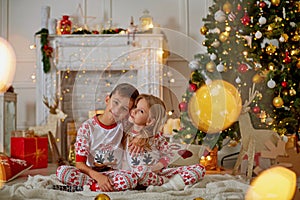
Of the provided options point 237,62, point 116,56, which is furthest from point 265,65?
point 116,56

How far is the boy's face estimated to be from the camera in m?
1.90

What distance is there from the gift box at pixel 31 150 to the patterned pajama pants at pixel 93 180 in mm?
1493

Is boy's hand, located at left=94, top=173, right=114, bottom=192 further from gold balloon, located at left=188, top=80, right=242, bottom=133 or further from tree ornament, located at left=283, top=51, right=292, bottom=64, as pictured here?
tree ornament, located at left=283, top=51, right=292, bottom=64

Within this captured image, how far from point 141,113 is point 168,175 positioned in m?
0.37

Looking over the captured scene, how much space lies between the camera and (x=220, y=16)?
10.4 feet

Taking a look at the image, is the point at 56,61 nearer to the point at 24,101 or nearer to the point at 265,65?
the point at 24,101

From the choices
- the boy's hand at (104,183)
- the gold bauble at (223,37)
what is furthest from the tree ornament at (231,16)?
the boy's hand at (104,183)

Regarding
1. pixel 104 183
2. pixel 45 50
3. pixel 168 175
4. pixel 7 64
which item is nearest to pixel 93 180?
pixel 104 183

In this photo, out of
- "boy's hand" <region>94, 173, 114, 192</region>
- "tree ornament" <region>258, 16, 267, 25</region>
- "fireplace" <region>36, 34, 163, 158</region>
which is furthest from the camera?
"fireplace" <region>36, 34, 163, 158</region>

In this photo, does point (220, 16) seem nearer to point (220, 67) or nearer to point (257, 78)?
point (220, 67)

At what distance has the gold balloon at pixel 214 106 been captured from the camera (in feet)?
10.0

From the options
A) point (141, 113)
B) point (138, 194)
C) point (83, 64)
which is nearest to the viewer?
point (138, 194)

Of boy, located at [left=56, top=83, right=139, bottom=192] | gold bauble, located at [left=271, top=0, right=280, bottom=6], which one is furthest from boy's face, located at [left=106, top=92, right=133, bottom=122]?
gold bauble, located at [left=271, top=0, right=280, bottom=6]

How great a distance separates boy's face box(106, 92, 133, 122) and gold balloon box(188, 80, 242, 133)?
48.9 inches
